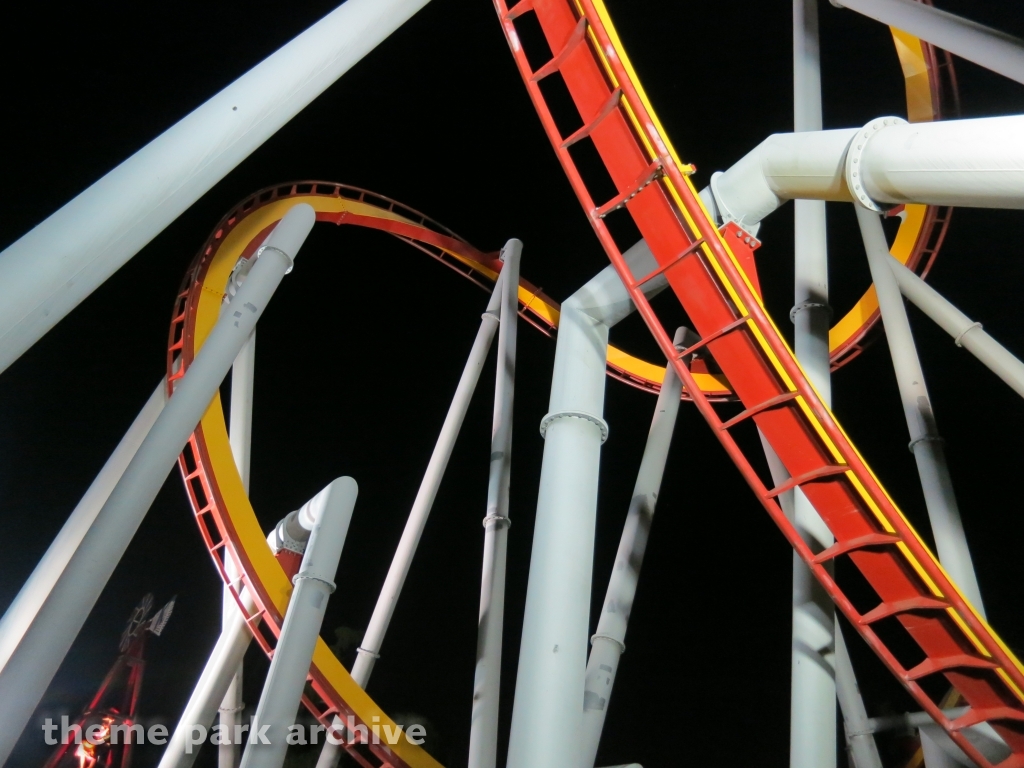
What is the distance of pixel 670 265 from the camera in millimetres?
3770

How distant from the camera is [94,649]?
13.1m

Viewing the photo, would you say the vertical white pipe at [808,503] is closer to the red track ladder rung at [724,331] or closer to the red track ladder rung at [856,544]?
the red track ladder rung at [856,544]

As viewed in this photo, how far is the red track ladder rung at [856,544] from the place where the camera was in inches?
151

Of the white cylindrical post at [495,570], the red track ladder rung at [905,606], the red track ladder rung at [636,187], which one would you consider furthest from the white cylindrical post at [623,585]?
the red track ladder rung at [636,187]

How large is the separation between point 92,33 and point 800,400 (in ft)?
24.9

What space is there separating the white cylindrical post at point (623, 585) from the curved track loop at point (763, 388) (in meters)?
1.13

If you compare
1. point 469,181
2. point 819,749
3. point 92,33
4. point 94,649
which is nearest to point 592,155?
point 469,181

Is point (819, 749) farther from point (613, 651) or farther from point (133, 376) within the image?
point (133, 376)

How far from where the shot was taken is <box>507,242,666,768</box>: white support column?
9.20 ft

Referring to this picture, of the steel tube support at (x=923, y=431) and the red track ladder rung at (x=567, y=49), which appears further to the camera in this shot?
the steel tube support at (x=923, y=431)

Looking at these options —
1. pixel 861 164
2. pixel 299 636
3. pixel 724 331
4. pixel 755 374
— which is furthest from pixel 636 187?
pixel 299 636

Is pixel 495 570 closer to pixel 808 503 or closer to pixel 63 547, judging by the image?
pixel 808 503

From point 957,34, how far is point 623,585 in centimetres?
340

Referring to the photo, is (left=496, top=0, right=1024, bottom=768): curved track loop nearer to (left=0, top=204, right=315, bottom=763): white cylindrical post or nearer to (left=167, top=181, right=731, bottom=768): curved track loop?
(left=167, top=181, right=731, bottom=768): curved track loop
